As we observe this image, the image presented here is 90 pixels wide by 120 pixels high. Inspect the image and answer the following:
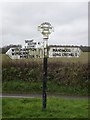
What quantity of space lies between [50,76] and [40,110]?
30.5 ft

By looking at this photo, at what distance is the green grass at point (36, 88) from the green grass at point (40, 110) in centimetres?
516

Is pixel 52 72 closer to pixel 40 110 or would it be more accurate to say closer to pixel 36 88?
pixel 36 88

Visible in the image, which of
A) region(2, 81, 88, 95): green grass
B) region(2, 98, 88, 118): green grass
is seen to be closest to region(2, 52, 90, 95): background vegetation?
region(2, 81, 88, 95): green grass

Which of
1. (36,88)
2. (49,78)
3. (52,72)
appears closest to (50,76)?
(49,78)

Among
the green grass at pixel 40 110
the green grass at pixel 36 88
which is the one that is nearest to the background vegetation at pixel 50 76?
the green grass at pixel 36 88

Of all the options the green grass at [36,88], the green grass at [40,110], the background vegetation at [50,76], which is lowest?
the green grass at [40,110]

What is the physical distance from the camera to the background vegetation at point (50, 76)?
18656mm

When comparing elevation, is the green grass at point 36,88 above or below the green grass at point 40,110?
above

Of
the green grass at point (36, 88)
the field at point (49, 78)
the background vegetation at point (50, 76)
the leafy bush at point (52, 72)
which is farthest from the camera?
the leafy bush at point (52, 72)

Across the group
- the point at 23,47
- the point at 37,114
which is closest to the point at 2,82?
the point at 23,47

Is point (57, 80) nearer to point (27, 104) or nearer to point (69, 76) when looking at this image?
point (69, 76)

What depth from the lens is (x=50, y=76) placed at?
2033 cm

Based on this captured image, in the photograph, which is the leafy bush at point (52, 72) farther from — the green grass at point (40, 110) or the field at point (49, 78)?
the green grass at point (40, 110)

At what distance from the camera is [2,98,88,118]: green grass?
10109mm
